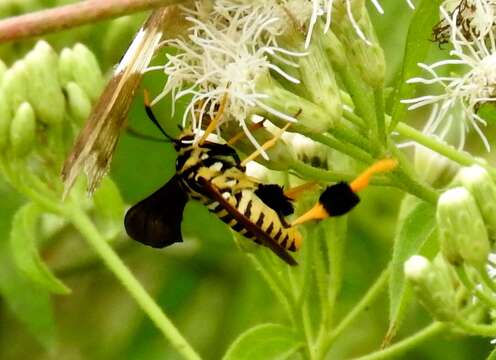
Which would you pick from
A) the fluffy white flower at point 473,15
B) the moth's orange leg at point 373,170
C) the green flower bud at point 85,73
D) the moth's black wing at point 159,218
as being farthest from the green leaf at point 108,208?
the fluffy white flower at point 473,15

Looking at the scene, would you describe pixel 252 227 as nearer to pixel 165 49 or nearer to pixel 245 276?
pixel 165 49

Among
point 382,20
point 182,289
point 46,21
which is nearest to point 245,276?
point 182,289

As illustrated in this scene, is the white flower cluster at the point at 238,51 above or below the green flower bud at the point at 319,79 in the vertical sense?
above

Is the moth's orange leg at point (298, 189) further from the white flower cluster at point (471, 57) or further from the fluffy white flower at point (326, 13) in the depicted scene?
the fluffy white flower at point (326, 13)

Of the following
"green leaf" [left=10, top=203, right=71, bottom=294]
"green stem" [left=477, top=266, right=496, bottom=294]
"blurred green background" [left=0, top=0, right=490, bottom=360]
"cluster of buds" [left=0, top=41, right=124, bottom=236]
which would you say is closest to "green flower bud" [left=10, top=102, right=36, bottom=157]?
"cluster of buds" [left=0, top=41, right=124, bottom=236]

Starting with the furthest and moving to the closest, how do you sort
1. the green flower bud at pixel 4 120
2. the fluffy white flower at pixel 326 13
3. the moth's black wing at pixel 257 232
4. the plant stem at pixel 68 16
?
the green flower bud at pixel 4 120 → the moth's black wing at pixel 257 232 → the fluffy white flower at pixel 326 13 → the plant stem at pixel 68 16

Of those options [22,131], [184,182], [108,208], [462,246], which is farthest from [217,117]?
[108,208]
